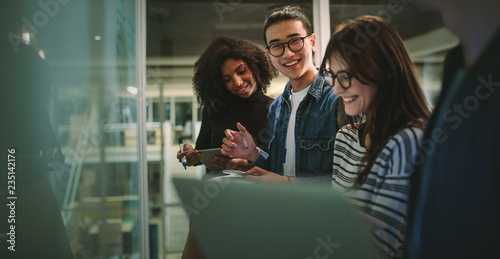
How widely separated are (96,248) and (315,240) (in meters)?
1.22

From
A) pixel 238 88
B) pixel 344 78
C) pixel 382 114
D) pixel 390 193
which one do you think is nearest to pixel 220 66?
pixel 238 88

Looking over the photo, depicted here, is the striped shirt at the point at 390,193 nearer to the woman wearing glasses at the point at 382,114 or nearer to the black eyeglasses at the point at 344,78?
the woman wearing glasses at the point at 382,114

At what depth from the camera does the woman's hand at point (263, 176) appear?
4.27 ft

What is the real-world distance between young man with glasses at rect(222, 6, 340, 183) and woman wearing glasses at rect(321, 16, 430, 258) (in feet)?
0.85

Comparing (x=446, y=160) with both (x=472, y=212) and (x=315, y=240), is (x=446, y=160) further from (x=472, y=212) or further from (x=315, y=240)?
(x=315, y=240)

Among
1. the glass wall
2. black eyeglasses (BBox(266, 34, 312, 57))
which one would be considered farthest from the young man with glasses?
the glass wall

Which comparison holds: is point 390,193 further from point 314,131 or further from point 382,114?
point 314,131

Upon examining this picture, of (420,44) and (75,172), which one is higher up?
(420,44)

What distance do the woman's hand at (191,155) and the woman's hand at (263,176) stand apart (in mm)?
303

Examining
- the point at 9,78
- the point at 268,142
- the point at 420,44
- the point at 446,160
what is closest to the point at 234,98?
the point at 268,142

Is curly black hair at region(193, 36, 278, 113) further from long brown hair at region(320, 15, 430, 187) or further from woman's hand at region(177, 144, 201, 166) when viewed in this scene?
long brown hair at region(320, 15, 430, 187)

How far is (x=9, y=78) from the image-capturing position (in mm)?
1432

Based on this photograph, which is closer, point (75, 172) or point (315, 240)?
point (315, 240)

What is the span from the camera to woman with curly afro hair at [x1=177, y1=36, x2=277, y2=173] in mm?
1445
